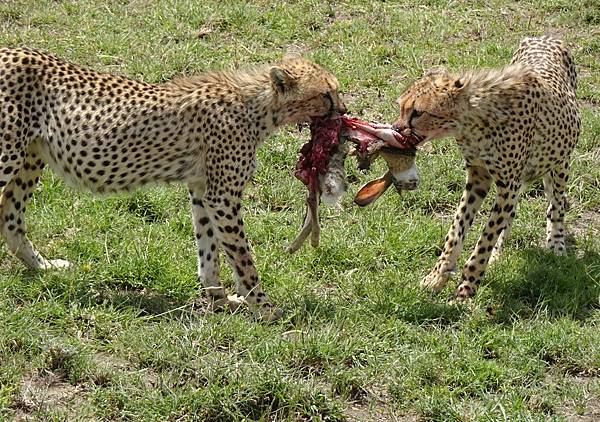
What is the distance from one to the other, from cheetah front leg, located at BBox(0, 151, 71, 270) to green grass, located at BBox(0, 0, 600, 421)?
13 centimetres

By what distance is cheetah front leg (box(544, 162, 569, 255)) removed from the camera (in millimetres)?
7648

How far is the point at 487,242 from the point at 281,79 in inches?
62.4

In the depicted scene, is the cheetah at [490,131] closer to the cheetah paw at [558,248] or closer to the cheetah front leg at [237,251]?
the cheetah paw at [558,248]

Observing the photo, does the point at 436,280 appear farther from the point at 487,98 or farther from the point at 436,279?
the point at 487,98

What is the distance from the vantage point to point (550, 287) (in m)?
6.98

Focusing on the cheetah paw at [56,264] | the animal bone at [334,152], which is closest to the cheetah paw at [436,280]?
the animal bone at [334,152]

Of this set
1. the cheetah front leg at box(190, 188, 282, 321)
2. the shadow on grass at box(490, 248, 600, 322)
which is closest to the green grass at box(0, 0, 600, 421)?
the shadow on grass at box(490, 248, 600, 322)

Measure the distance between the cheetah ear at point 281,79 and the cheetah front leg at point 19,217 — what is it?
1430 millimetres

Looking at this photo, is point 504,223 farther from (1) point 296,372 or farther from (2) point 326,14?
(2) point 326,14

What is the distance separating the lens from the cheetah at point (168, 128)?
6426 mm

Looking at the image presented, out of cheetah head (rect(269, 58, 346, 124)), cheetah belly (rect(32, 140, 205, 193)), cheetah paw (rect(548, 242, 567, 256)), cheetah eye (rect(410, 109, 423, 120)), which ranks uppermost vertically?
cheetah head (rect(269, 58, 346, 124))

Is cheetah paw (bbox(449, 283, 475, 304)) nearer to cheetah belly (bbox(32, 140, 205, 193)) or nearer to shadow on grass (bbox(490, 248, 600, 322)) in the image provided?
shadow on grass (bbox(490, 248, 600, 322))

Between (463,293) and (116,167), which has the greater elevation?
(116,167)

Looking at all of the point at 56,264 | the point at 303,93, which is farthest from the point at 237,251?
the point at 56,264
